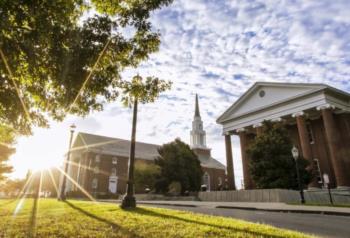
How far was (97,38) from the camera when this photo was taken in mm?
7676

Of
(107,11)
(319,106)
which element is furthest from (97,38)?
(319,106)

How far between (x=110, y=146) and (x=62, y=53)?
53426mm

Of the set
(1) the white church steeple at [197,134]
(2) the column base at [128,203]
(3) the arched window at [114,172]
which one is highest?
(1) the white church steeple at [197,134]

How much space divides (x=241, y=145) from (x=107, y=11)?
28880mm

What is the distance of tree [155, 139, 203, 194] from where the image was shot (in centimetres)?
3459

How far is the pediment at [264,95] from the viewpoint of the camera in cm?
2746

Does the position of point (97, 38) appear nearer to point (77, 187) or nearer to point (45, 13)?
point (45, 13)

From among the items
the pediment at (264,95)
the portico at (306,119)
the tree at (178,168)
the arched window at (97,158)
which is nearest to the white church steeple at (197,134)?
the arched window at (97,158)

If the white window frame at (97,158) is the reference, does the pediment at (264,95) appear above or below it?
above

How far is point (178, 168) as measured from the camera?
115 ft

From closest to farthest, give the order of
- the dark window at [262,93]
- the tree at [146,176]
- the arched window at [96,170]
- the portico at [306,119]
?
the portico at [306,119] → the dark window at [262,93] → the tree at [146,176] → the arched window at [96,170]

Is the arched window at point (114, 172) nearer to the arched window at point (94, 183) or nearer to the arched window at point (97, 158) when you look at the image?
the arched window at point (97, 158)

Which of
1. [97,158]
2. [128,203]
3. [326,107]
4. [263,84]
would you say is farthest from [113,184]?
[128,203]

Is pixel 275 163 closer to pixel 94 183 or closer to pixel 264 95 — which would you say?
pixel 264 95
